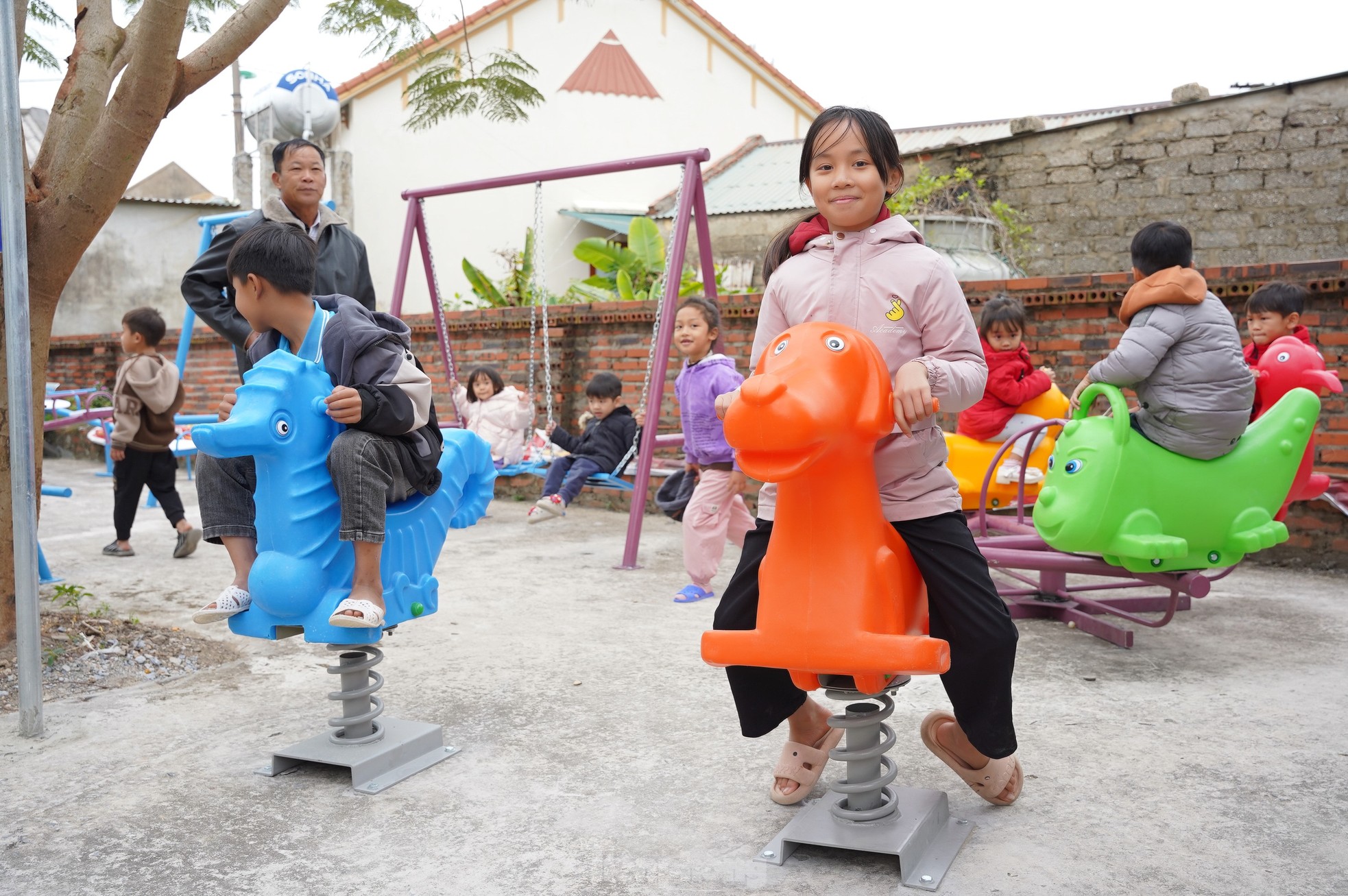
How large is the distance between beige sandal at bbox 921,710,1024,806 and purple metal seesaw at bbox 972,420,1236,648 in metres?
1.74

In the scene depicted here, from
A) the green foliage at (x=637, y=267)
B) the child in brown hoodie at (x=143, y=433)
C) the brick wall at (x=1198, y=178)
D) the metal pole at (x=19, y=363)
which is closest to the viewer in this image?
the metal pole at (x=19, y=363)

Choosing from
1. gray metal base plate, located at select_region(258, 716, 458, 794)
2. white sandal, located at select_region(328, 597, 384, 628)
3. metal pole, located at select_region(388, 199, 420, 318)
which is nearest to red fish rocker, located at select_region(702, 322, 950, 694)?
white sandal, located at select_region(328, 597, 384, 628)

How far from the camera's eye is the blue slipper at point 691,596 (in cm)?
527

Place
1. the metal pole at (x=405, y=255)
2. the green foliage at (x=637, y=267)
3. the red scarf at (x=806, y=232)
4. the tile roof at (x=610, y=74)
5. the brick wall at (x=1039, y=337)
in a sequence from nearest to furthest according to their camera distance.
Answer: the red scarf at (x=806, y=232), the brick wall at (x=1039, y=337), the metal pole at (x=405, y=255), the green foliage at (x=637, y=267), the tile roof at (x=610, y=74)

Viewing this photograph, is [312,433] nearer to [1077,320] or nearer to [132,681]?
[132,681]

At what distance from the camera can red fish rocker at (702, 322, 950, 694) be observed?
2076 mm

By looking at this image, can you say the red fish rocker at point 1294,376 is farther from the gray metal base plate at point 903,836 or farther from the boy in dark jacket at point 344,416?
the boy in dark jacket at point 344,416

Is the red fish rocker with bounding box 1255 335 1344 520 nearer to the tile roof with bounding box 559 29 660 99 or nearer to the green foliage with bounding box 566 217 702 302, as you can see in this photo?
the green foliage with bounding box 566 217 702 302

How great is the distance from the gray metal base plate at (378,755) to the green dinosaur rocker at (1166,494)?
2.40 meters

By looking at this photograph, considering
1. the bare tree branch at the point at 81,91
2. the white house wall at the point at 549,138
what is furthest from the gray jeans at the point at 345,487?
the white house wall at the point at 549,138

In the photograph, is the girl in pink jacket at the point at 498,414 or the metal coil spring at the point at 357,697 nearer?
the metal coil spring at the point at 357,697

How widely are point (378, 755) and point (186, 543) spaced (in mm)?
4206

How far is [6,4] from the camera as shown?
311cm

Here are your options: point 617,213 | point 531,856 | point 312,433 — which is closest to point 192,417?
point 312,433
